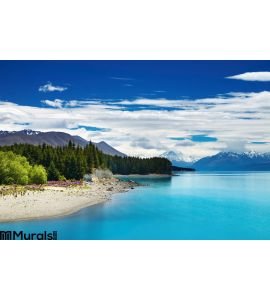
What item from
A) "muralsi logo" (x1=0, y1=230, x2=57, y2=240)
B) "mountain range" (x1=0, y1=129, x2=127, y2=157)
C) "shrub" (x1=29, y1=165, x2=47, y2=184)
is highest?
"mountain range" (x1=0, y1=129, x2=127, y2=157)

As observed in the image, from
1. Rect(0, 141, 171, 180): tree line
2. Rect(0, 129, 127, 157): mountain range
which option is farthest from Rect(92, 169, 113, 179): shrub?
Rect(0, 129, 127, 157): mountain range

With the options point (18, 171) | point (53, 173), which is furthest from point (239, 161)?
point (18, 171)

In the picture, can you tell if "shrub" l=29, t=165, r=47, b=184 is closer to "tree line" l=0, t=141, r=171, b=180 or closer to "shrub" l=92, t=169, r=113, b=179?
"tree line" l=0, t=141, r=171, b=180

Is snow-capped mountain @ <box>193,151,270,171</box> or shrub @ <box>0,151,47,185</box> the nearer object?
shrub @ <box>0,151,47,185</box>

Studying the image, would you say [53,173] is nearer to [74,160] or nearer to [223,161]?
[74,160]

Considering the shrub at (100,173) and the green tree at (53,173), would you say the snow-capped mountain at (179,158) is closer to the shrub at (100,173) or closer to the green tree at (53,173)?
the shrub at (100,173)

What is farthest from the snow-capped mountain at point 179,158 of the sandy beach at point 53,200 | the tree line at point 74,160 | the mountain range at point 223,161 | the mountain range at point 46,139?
the sandy beach at point 53,200

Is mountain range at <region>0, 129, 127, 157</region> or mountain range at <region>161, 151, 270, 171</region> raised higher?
mountain range at <region>0, 129, 127, 157</region>

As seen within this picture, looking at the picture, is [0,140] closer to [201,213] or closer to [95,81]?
[95,81]

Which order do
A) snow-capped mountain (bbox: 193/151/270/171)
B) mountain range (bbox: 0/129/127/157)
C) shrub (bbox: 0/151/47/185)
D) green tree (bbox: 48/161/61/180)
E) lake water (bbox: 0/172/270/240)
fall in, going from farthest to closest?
green tree (bbox: 48/161/61/180) → snow-capped mountain (bbox: 193/151/270/171) → shrub (bbox: 0/151/47/185) → mountain range (bbox: 0/129/127/157) → lake water (bbox: 0/172/270/240)
